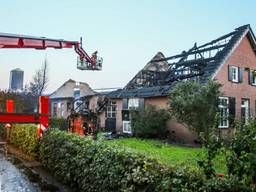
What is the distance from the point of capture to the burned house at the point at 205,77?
19.9 metres

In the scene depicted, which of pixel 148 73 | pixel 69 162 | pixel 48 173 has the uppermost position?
pixel 148 73

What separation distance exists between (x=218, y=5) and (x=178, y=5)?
5.30 feet

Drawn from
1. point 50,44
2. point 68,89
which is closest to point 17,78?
point 68,89

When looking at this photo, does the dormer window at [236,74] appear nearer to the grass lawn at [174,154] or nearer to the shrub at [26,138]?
the grass lawn at [174,154]

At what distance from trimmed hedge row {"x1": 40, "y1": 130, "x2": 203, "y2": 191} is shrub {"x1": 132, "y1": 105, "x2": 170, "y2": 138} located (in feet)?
33.4

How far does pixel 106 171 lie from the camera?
226 inches

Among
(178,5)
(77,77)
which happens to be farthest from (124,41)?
(77,77)

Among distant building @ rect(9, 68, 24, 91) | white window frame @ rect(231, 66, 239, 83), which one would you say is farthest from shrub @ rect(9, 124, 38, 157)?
distant building @ rect(9, 68, 24, 91)

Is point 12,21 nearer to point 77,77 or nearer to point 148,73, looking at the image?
point 148,73

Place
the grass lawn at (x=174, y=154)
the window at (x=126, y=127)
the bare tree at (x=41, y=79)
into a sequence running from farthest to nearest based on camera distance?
1. the bare tree at (x=41, y=79)
2. the window at (x=126, y=127)
3. the grass lawn at (x=174, y=154)

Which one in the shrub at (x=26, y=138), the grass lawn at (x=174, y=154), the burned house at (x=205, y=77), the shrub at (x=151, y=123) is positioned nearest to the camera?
the grass lawn at (x=174, y=154)

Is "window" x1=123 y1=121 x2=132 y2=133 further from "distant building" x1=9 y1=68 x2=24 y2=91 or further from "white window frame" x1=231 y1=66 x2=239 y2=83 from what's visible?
"distant building" x1=9 y1=68 x2=24 y2=91

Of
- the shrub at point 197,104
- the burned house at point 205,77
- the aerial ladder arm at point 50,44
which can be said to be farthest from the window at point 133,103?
the shrub at point 197,104

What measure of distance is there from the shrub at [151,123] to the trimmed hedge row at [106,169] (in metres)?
10.2
